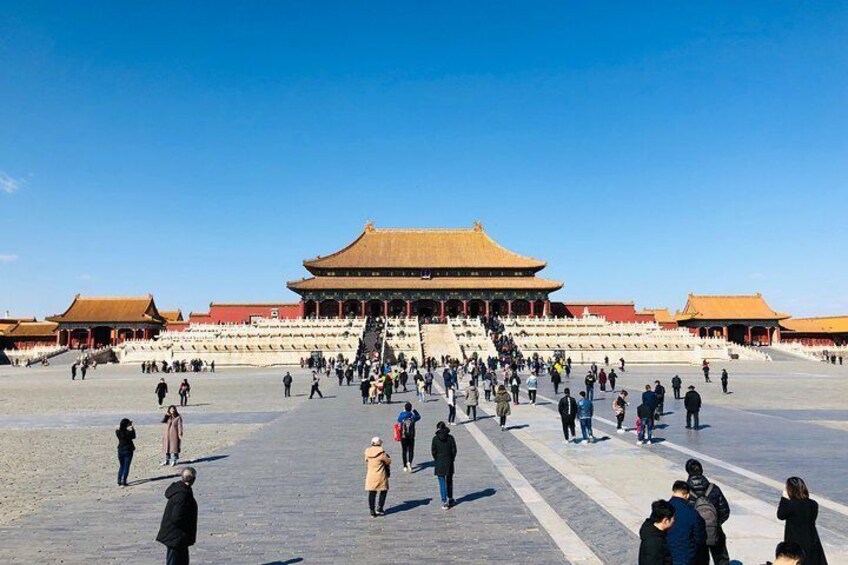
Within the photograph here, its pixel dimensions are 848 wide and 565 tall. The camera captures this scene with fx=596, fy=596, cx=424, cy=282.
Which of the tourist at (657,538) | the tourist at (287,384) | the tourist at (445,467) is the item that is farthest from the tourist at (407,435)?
the tourist at (287,384)

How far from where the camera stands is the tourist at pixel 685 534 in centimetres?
534

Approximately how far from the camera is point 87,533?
805 centimetres

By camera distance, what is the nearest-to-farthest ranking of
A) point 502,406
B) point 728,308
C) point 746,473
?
point 746,473, point 502,406, point 728,308

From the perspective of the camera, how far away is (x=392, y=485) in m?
10.8

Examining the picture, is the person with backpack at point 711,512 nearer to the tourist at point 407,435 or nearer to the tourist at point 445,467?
the tourist at point 445,467

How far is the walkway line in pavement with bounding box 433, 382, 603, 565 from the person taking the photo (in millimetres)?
7129

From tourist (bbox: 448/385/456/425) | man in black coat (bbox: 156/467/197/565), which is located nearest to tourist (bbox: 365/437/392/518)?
man in black coat (bbox: 156/467/197/565)

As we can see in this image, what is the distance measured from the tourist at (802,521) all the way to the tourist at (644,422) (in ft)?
27.8

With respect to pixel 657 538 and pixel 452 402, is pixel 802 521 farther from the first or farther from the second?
pixel 452 402

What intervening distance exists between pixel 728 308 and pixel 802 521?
7834cm

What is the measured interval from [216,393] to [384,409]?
10321 millimetres

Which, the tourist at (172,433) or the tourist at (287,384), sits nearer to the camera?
the tourist at (172,433)

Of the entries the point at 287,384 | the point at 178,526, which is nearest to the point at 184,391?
the point at 287,384

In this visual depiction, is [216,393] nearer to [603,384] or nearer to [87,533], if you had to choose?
[603,384]
